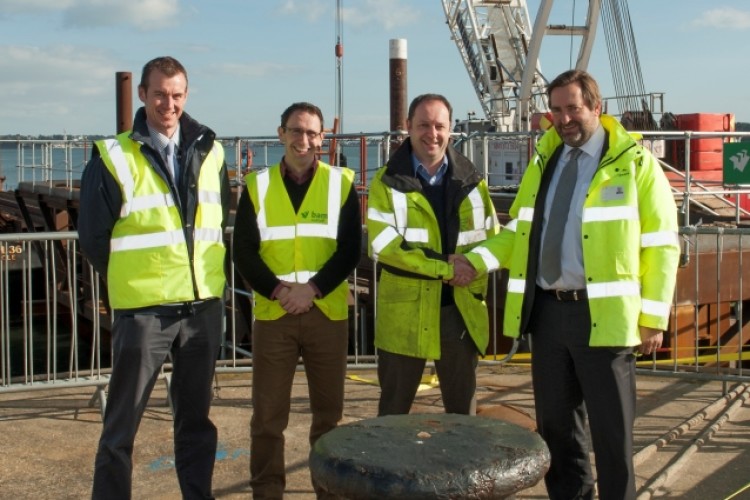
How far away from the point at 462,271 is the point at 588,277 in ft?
2.05

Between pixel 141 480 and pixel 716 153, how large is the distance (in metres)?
15.1

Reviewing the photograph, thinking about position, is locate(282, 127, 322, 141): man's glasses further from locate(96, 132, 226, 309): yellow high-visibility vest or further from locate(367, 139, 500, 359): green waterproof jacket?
locate(96, 132, 226, 309): yellow high-visibility vest

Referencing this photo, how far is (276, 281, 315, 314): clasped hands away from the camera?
4.34 m

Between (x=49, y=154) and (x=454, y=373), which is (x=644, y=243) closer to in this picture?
(x=454, y=373)

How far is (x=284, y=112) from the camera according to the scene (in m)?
4.50

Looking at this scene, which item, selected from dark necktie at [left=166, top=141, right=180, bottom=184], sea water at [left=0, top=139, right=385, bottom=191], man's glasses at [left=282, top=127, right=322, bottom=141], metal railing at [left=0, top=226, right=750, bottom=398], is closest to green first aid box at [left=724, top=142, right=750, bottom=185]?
metal railing at [left=0, top=226, right=750, bottom=398]

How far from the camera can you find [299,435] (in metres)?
5.88

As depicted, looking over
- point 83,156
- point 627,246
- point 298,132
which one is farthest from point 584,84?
point 83,156

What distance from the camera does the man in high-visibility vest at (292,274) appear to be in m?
4.40

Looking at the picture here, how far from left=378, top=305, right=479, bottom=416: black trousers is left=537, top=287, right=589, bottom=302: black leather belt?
55 centimetres

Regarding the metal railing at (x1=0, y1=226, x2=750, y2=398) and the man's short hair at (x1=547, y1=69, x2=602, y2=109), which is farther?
the metal railing at (x1=0, y1=226, x2=750, y2=398)

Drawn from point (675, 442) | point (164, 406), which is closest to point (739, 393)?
point (675, 442)

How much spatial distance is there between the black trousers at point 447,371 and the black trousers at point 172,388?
0.85m

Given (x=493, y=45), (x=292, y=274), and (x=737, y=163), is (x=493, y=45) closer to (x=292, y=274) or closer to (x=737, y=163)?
(x=737, y=163)
